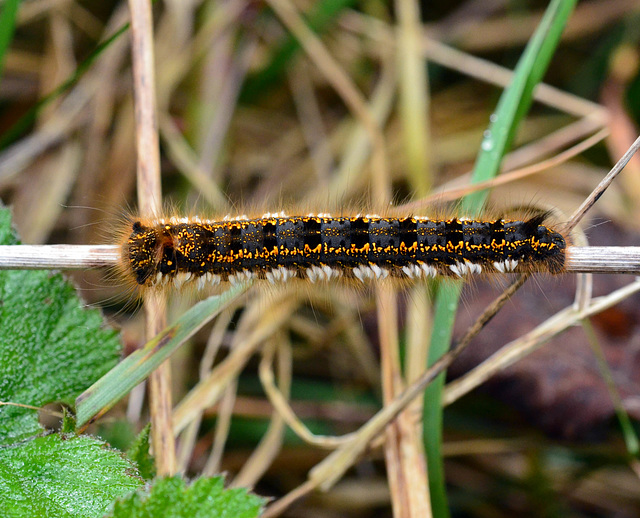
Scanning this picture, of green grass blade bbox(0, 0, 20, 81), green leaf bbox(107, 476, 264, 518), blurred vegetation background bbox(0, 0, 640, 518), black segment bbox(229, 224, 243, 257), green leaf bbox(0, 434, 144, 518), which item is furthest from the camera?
blurred vegetation background bbox(0, 0, 640, 518)

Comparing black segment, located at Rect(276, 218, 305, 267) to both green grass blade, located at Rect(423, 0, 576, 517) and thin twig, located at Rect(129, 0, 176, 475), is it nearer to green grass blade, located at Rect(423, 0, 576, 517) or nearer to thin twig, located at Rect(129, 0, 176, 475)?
thin twig, located at Rect(129, 0, 176, 475)

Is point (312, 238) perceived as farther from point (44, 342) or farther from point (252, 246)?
point (44, 342)

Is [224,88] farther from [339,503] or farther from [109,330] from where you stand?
[339,503]

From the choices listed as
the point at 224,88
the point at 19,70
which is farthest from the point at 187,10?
the point at 19,70

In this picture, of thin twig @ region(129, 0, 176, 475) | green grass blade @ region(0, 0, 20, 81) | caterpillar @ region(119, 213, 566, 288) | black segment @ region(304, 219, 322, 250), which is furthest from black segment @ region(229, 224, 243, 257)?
green grass blade @ region(0, 0, 20, 81)

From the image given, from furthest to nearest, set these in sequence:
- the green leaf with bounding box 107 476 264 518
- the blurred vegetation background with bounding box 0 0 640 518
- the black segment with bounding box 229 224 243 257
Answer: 1. the blurred vegetation background with bounding box 0 0 640 518
2. the black segment with bounding box 229 224 243 257
3. the green leaf with bounding box 107 476 264 518

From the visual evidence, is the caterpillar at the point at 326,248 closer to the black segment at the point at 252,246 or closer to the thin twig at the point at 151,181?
the black segment at the point at 252,246

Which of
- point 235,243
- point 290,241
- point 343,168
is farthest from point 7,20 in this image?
point 343,168
